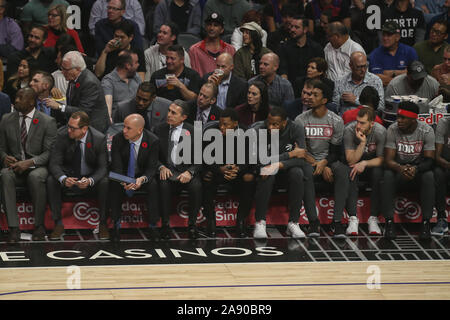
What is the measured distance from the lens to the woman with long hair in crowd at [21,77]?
1057cm

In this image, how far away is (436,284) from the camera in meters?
8.36

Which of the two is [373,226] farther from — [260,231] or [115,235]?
[115,235]

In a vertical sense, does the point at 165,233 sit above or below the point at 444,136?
below

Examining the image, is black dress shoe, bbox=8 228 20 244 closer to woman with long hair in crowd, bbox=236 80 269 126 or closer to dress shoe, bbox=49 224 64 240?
dress shoe, bbox=49 224 64 240

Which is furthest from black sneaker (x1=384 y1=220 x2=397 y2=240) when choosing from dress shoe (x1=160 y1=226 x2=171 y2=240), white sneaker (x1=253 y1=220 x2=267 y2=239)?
dress shoe (x1=160 y1=226 x2=171 y2=240)

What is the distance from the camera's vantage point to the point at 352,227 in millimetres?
9922

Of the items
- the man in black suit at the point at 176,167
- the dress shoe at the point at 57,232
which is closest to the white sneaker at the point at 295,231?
the man in black suit at the point at 176,167

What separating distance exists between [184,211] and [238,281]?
196cm

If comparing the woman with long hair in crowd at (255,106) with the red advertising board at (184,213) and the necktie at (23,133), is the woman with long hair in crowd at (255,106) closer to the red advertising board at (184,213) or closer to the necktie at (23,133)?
the red advertising board at (184,213)

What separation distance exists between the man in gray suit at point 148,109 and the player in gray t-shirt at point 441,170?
9.75 feet

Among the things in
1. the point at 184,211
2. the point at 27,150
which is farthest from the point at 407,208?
the point at 27,150

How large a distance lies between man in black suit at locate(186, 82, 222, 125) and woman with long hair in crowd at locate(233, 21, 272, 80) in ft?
3.75

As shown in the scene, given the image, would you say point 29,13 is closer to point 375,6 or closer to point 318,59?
point 318,59
